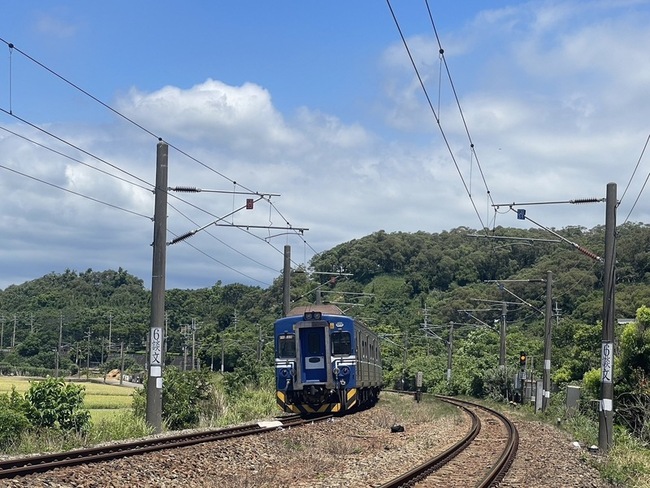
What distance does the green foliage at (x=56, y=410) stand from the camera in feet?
62.0

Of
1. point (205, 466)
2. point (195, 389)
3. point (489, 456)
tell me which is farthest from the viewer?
point (195, 389)

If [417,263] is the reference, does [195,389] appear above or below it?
below

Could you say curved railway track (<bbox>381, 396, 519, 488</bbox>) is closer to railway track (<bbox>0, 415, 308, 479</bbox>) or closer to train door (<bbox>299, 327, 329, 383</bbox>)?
railway track (<bbox>0, 415, 308, 479</bbox>)

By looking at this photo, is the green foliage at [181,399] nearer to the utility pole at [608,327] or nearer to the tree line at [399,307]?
the utility pole at [608,327]

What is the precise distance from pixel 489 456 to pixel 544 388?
60.5 feet

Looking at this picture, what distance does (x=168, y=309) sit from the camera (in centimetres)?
11219

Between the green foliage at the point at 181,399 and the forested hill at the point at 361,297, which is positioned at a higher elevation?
the forested hill at the point at 361,297

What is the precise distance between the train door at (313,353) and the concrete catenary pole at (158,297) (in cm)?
641

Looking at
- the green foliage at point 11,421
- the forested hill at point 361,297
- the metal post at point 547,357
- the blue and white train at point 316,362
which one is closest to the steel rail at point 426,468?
the blue and white train at point 316,362

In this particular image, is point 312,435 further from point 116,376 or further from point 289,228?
point 116,376

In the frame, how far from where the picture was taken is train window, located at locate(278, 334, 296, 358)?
26859 mm

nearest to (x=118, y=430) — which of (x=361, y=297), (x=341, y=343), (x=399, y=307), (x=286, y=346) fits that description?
(x=286, y=346)

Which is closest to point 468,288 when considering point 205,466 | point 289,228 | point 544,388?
point 544,388

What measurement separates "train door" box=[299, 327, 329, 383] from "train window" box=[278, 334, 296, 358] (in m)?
0.28
